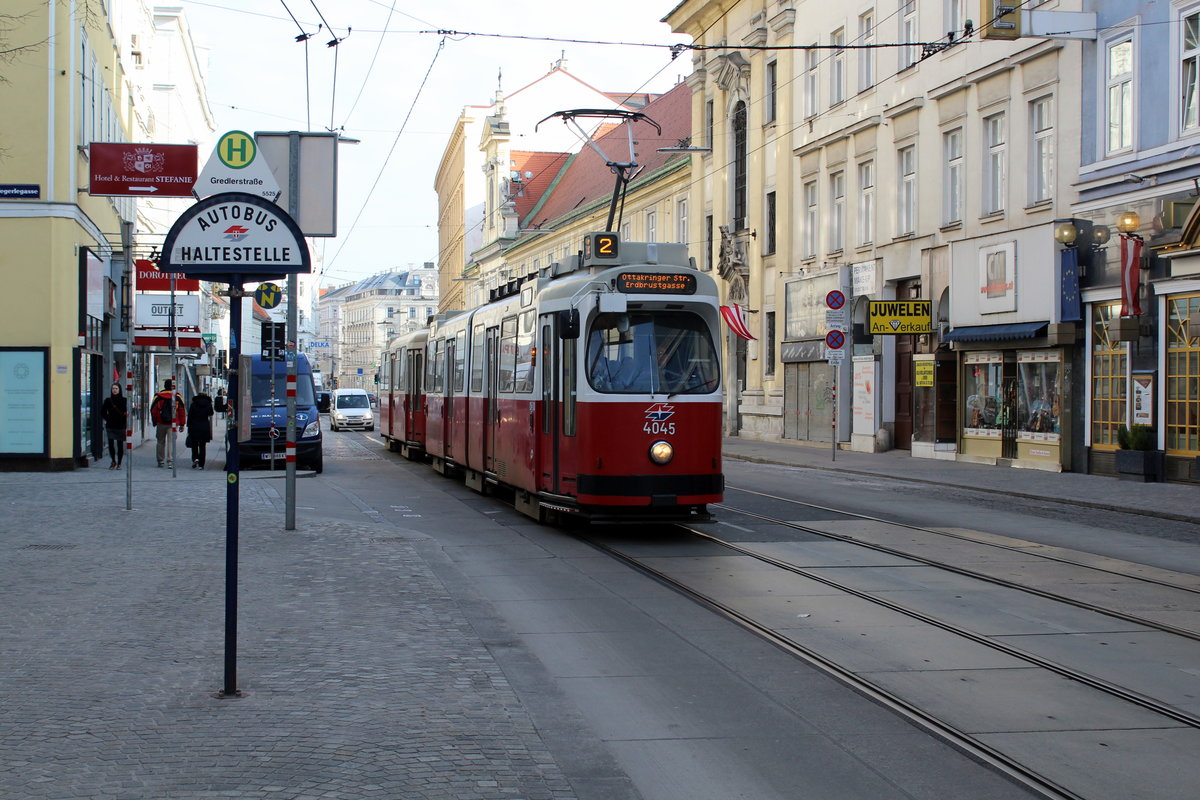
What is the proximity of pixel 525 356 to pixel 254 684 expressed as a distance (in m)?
9.21

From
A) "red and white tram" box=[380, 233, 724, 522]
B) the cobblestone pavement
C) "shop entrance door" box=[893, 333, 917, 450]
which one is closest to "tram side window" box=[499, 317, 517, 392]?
"red and white tram" box=[380, 233, 724, 522]

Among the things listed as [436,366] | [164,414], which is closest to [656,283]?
[436,366]

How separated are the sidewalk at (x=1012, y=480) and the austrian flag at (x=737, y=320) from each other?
6376mm

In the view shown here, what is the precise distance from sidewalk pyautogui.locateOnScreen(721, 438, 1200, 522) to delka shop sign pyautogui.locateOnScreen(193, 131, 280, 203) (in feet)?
42.7

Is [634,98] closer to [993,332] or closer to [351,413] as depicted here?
[351,413]

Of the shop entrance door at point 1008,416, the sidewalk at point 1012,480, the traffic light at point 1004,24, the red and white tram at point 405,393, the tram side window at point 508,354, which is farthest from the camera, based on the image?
the red and white tram at point 405,393

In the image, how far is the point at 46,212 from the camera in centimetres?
2362

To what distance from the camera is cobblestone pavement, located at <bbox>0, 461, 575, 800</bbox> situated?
5191 millimetres

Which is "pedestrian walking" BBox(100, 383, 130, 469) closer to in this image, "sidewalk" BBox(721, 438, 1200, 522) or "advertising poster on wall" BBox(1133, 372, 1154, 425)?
"sidewalk" BBox(721, 438, 1200, 522)

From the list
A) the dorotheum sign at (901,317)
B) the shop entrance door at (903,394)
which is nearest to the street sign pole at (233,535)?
the dorotheum sign at (901,317)

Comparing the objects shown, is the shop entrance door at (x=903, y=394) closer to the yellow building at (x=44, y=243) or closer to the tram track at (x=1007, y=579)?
the tram track at (x=1007, y=579)

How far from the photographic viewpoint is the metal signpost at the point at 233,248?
656cm

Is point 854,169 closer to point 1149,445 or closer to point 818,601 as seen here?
point 1149,445

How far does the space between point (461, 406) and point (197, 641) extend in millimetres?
12779
